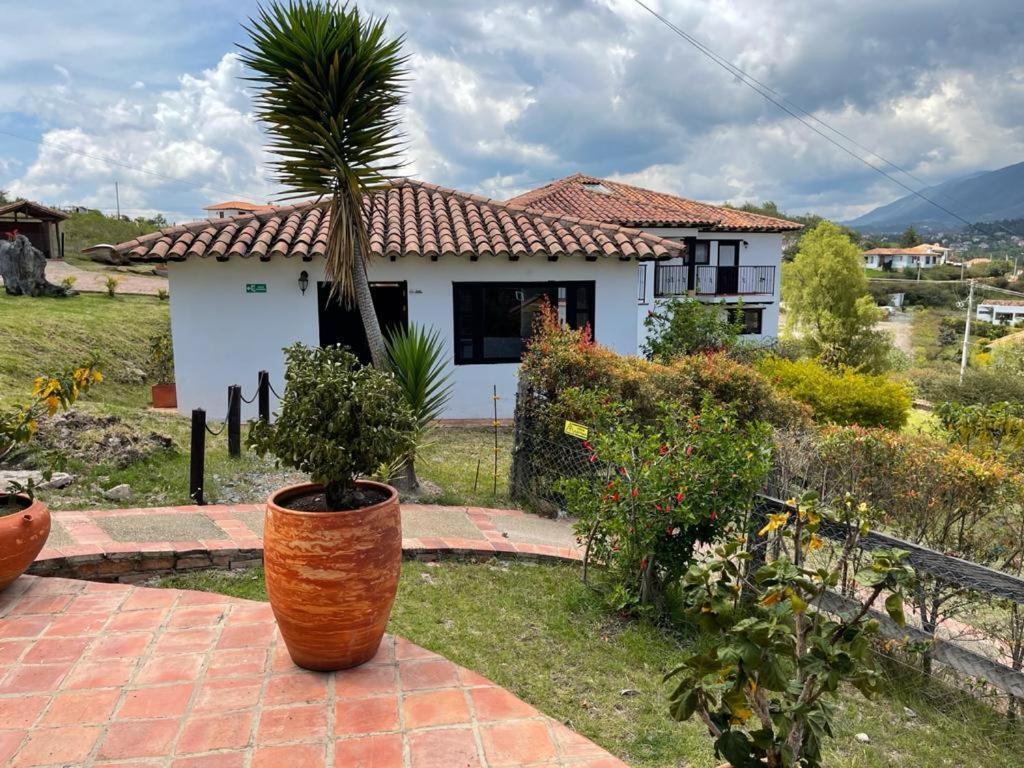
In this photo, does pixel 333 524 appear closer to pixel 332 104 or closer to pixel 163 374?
pixel 332 104

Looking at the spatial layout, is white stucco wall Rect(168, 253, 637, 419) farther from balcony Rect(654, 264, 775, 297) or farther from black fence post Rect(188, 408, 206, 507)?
balcony Rect(654, 264, 775, 297)

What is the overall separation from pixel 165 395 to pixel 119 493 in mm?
7019

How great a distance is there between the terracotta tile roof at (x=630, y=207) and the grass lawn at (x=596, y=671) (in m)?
20.2

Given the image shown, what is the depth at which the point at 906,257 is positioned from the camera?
103500mm

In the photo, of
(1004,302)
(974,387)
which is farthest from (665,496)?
(1004,302)

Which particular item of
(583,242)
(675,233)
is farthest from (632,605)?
(675,233)

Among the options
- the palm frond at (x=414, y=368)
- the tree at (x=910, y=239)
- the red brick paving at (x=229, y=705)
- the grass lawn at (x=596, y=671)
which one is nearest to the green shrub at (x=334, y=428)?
the red brick paving at (x=229, y=705)

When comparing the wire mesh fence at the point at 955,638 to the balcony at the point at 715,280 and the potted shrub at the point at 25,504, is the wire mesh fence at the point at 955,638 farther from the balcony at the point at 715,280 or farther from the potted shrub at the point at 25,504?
the balcony at the point at 715,280

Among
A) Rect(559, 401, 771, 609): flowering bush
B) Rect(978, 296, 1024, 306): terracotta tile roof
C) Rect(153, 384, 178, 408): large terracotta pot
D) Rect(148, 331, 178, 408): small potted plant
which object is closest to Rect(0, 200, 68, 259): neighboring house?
Rect(148, 331, 178, 408): small potted plant

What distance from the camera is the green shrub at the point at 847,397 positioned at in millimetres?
12211

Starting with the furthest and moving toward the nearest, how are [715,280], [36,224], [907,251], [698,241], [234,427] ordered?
[907,251] → [715,280] → [698,241] → [36,224] → [234,427]

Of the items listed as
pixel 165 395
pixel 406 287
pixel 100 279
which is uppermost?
pixel 100 279

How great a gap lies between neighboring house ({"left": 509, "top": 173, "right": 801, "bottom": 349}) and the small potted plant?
46.2ft

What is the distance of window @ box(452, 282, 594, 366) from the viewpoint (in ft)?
41.1
